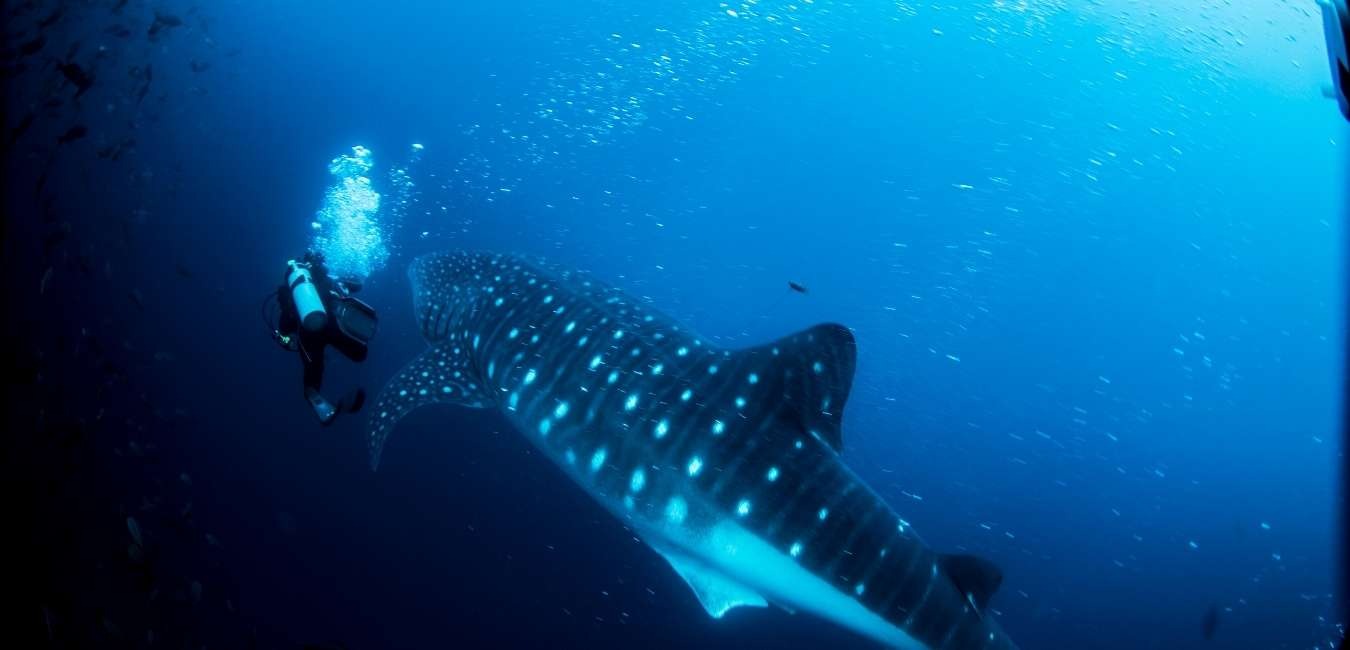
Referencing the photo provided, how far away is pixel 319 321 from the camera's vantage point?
5.09m

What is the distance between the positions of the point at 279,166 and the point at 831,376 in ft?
56.8

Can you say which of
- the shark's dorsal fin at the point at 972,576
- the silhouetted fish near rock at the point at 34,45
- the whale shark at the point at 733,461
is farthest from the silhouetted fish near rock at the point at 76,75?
the shark's dorsal fin at the point at 972,576

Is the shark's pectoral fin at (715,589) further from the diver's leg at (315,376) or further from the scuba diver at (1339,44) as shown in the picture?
the scuba diver at (1339,44)

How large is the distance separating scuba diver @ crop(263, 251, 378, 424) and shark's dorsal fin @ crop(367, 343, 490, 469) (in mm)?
327

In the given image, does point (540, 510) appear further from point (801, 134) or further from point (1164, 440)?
point (1164, 440)

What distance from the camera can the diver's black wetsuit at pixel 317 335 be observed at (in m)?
5.23

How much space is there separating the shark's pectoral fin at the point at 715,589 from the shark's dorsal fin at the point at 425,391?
2.34 metres

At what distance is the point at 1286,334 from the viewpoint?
6181cm

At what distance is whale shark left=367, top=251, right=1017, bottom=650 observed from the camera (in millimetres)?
3678

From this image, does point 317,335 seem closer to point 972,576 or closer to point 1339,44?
point 972,576

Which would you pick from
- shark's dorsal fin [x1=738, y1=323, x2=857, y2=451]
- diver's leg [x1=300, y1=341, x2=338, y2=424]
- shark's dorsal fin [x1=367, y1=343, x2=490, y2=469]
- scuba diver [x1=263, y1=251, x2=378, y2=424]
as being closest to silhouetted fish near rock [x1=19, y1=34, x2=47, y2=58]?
scuba diver [x1=263, y1=251, x2=378, y2=424]

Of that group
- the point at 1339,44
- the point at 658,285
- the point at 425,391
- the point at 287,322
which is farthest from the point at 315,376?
the point at 658,285

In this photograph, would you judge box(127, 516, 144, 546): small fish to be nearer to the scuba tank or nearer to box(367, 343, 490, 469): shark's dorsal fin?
box(367, 343, 490, 469): shark's dorsal fin

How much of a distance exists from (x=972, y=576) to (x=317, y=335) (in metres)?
4.97
